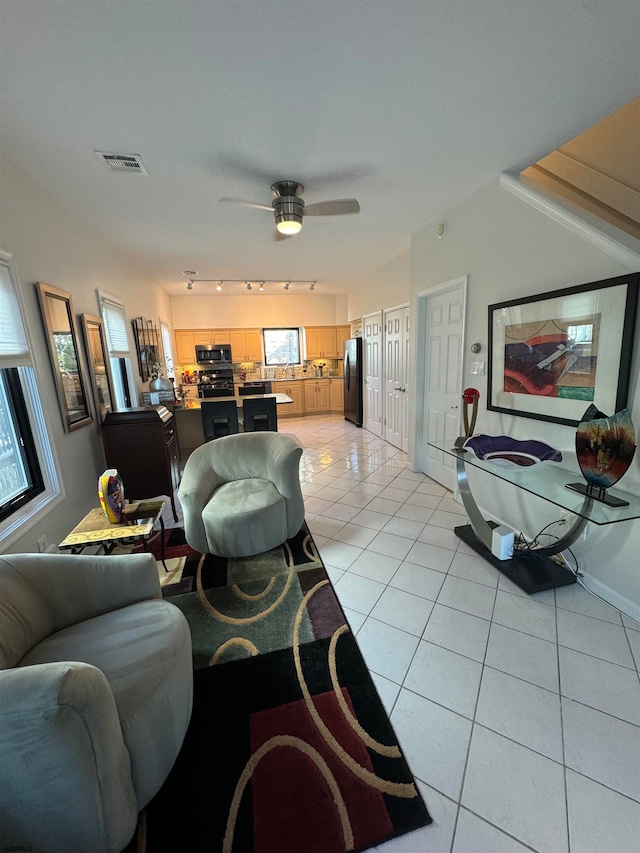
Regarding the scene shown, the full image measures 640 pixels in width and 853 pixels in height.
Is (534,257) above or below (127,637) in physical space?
above

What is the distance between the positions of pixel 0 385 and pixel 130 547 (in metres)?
1.43

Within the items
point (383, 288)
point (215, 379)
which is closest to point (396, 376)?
point (383, 288)

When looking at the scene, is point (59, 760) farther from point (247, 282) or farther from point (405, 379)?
point (247, 282)

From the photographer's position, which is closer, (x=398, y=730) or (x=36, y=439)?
(x=398, y=730)

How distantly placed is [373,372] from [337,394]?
222 centimetres

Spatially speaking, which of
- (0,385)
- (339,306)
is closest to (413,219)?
(0,385)

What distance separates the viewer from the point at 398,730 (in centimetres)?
137

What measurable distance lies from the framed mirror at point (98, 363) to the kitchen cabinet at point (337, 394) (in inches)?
205

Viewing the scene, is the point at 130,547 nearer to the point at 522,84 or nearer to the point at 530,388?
the point at 530,388

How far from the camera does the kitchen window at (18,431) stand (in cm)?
193

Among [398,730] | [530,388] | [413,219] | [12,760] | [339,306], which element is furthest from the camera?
[339,306]

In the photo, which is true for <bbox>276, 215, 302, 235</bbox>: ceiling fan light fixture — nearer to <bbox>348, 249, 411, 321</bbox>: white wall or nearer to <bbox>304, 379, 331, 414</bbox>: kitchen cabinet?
<bbox>348, 249, 411, 321</bbox>: white wall

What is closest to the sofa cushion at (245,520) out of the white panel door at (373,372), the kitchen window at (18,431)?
the kitchen window at (18,431)

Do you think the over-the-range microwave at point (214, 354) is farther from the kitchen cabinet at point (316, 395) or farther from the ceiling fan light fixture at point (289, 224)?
the ceiling fan light fixture at point (289, 224)
